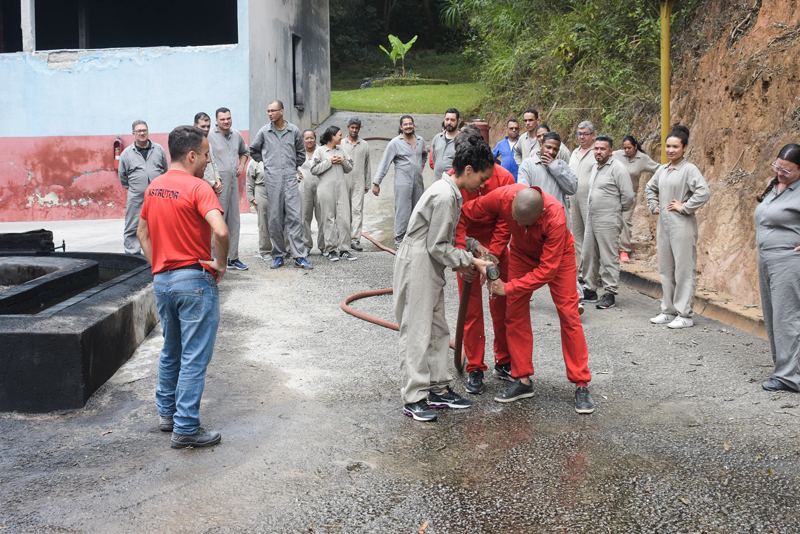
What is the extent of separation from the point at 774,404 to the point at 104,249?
29.1 ft

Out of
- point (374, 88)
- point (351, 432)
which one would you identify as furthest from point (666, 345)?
point (374, 88)

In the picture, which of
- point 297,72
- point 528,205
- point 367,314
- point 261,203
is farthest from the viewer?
point 297,72

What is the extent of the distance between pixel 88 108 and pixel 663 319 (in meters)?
11.9

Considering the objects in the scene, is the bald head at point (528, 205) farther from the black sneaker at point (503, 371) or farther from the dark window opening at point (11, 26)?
the dark window opening at point (11, 26)

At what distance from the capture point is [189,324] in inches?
163

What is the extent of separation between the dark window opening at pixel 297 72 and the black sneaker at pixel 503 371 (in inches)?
524

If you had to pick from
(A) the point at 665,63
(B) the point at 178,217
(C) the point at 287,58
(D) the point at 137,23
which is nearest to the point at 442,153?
(A) the point at 665,63

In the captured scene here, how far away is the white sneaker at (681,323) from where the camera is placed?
6.91 m

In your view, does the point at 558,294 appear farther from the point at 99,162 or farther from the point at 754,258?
the point at 99,162

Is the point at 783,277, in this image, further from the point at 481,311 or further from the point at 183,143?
the point at 183,143

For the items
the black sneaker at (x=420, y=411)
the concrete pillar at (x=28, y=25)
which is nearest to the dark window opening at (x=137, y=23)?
the concrete pillar at (x=28, y=25)

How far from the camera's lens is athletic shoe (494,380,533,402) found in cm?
497

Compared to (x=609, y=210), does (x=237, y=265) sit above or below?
below

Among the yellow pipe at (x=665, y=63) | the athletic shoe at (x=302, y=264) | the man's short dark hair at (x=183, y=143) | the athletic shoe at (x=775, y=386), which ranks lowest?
the athletic shoe at (x=775, y=386)
